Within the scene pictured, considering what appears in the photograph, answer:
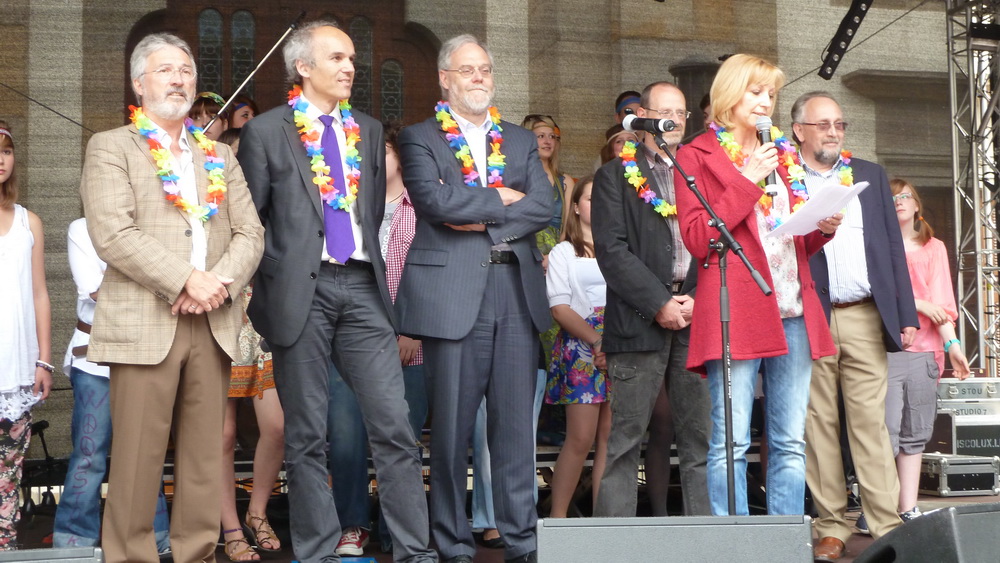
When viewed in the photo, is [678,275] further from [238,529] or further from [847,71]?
[847,71]

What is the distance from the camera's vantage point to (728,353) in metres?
3.56

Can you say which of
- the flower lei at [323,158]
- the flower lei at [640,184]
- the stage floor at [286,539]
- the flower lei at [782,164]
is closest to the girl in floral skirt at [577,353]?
the stage floor at [286,539]

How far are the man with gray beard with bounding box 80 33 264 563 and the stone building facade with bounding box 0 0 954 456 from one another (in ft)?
11.2

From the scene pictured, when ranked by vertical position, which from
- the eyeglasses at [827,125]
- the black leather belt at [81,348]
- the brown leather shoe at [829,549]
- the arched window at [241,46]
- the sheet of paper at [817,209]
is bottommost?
the brown leather shoe at [829,549]

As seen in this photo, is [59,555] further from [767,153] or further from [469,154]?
[767,153]

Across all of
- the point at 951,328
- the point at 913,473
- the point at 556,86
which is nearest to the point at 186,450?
the point at 913,473

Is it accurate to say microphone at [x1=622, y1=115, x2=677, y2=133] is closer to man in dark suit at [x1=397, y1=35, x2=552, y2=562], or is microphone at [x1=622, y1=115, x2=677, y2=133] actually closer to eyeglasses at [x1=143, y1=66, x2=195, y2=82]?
man in dark suit at [x1=397, y1=35, x2=552, y2=562]

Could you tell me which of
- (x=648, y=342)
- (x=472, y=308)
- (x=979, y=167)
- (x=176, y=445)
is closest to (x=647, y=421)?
(x=648, y=342)

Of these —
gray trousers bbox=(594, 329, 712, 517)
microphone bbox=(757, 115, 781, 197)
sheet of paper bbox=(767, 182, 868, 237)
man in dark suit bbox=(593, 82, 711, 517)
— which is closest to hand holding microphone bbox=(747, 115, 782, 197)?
microphone bbox=(757, 115, 781, 197)

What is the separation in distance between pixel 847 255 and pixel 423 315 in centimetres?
174

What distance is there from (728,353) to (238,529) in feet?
7.35

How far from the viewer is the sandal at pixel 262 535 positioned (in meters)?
4.77

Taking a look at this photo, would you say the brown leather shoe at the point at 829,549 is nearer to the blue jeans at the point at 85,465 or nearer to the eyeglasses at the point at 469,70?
the eyeglasses at the point at 469,70

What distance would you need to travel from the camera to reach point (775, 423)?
151 inches
